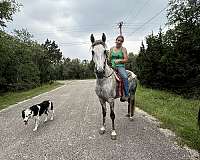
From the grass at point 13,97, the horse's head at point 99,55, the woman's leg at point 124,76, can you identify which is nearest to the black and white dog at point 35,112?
the horse's head at point 99,55

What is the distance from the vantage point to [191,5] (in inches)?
1057

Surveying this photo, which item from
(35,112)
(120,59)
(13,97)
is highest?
(120,59)

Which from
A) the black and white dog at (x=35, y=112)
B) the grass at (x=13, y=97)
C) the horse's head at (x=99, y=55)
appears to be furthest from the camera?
the grass at (x=13, y=97)

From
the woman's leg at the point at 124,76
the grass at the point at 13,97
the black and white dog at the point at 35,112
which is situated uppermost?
the woman's leg at the point at 124,76

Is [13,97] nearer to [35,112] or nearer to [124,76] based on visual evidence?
[35,112]

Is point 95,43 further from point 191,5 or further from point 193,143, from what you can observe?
point 191,5

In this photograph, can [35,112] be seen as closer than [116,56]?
No

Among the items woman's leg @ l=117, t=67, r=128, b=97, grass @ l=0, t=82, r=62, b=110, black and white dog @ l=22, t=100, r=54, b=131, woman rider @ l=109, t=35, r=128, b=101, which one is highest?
woman rider @ l=109, t=35, r=128, b=101

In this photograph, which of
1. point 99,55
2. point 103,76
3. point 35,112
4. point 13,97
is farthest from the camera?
point 13,97

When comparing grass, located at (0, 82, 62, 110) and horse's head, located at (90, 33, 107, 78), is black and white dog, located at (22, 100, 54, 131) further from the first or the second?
grass, located at (0, 82, 62, 110)

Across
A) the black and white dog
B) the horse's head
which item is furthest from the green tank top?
the black and white dog

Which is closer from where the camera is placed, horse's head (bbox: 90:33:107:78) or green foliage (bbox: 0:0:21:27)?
horse's head (bbox: 90:33:107:78)

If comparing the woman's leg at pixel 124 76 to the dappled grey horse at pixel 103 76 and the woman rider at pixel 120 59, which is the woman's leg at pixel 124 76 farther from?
the dappled grey horse at pixel 103 76

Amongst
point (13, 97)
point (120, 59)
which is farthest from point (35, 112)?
point (13, 97)
